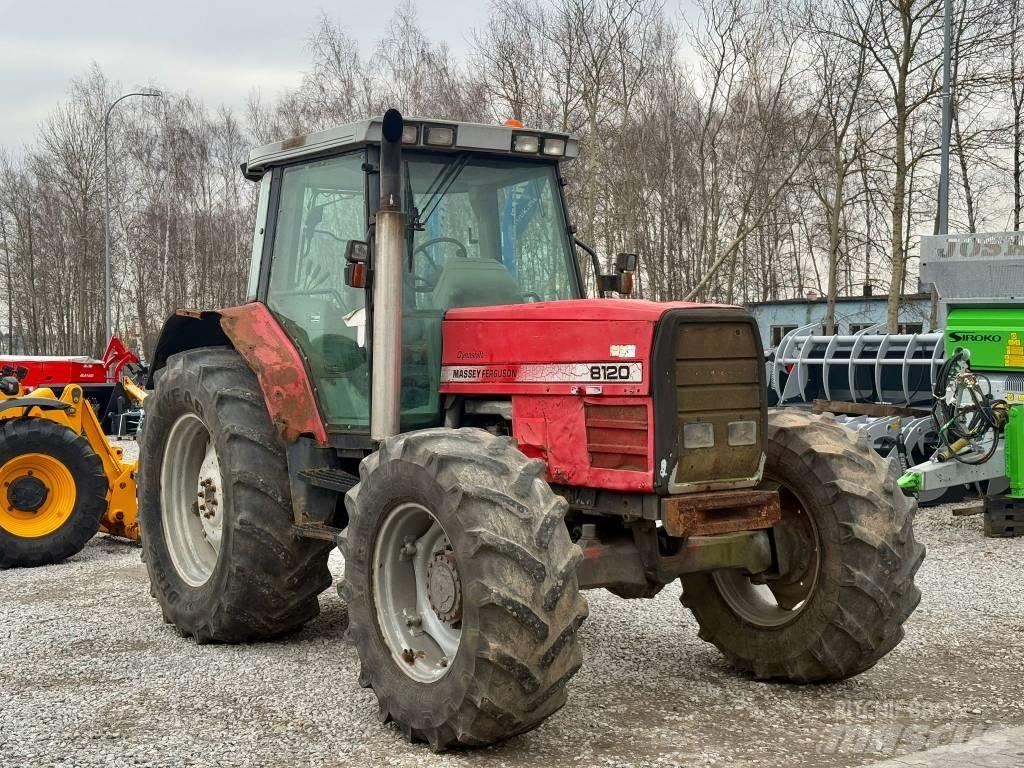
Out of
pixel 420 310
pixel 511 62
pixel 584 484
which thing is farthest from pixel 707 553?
pixel 511 62

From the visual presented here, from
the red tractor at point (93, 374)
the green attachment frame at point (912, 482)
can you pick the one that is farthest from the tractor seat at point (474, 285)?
the red tractor at point (93, 374)

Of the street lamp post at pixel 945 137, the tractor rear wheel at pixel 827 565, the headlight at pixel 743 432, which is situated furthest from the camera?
the street lamp post at pixel 945 137

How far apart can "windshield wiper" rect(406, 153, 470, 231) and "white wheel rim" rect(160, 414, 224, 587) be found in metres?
1.82

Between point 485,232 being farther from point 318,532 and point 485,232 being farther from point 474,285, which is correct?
point 318,532

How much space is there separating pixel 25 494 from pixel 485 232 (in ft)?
15.4

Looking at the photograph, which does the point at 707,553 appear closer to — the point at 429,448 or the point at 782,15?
the point at 429,448

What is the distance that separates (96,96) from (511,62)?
852 inches

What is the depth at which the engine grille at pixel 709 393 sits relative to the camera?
4527mm

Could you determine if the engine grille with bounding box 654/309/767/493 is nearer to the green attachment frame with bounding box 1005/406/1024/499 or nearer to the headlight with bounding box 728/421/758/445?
the headlight with bounding box 728/421/758/445

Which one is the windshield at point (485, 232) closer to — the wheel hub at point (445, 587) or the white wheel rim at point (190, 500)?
the wheel hub at point (445, 587)

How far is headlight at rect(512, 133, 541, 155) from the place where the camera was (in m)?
5.62

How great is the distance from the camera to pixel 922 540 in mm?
9562

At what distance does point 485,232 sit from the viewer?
5.59 metres

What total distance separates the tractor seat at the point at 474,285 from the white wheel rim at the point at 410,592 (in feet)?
3.84
